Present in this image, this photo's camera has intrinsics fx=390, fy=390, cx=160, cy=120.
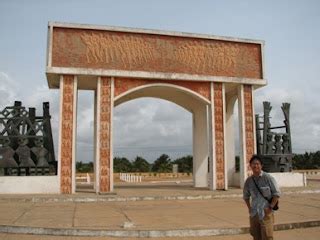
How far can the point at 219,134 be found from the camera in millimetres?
16547

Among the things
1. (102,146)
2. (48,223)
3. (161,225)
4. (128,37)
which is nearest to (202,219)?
(161,225)

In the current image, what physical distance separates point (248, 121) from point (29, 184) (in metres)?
9.34

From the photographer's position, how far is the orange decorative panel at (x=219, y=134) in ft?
53.5

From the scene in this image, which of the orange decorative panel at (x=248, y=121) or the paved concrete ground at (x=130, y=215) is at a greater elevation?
the orange decorative panel at (x=248, y=121)

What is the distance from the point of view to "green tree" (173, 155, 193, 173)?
45062 mm

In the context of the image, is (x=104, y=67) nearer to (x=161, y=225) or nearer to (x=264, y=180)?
(x=161, y=225)

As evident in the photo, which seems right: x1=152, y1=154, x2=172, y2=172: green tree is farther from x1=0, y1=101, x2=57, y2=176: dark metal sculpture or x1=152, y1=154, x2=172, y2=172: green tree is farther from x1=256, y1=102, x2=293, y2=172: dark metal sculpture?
x1=0, y1=101, x2=57, y2=176: dark metal sculpture

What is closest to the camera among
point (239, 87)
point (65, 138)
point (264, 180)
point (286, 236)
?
point (264, 180)

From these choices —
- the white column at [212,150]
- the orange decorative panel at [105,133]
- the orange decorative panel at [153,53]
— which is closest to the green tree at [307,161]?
the orange decorative panel at [153,53]

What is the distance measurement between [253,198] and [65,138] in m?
10.8

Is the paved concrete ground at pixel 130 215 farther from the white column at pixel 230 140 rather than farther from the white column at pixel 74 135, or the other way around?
the white column at pixel 230 140

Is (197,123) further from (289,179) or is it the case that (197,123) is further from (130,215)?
(130,215)

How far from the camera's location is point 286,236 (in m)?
7.07

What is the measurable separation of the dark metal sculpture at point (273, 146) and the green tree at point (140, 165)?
101 feet
